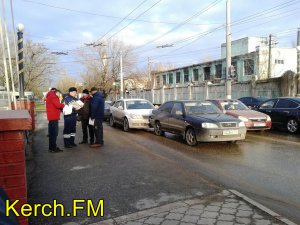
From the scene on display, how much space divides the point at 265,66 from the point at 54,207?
42170 mm

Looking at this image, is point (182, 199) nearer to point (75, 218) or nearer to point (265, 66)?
point (75, 218)

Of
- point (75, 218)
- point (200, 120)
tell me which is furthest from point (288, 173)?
point (75, 218)

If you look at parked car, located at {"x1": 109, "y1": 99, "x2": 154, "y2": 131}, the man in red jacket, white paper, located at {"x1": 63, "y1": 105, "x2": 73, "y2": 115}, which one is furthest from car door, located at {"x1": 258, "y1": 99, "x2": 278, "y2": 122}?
the man in red jacket

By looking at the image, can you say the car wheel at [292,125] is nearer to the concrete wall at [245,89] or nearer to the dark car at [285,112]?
the dark car at [285,112]

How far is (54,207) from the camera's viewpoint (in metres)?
4.32

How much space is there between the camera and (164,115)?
37.7 ft

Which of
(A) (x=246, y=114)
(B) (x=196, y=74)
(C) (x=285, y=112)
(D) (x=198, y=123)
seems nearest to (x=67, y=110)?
(D) (x=198, y=123)

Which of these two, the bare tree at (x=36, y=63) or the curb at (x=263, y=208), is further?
the bare tree at (x=36, y=63)

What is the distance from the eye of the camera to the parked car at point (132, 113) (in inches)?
524

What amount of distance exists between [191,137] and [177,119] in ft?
3.72

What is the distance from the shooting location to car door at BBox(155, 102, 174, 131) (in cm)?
1124

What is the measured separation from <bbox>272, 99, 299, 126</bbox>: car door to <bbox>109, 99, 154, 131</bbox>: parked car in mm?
5467

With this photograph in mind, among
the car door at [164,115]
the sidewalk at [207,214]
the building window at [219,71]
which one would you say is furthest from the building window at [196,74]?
the sidewalk at [207,214]

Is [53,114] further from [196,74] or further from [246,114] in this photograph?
[196,74]
